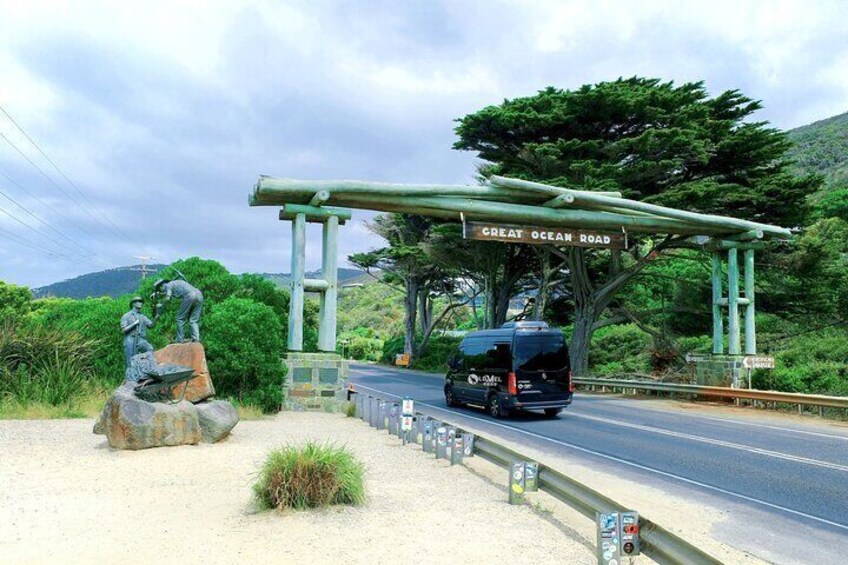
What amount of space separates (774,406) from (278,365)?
13.8 meters

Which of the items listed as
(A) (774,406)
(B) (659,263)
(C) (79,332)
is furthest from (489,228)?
(B) (659,263)

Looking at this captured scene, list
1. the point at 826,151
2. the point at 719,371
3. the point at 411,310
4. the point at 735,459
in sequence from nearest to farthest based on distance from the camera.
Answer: the point at 735,459
the point at 719,371
the point at 411,310
the point at 826,151

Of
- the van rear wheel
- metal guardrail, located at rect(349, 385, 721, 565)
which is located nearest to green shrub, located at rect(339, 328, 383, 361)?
the van rear wheel

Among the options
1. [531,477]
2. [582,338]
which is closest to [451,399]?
[582,338]

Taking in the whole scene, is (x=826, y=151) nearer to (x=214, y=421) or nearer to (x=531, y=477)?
(x=214, y=421)

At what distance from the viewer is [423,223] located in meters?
40.7

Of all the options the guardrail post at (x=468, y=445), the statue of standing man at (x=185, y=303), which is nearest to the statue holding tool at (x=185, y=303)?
the statue of standing man at (x=185, y=303)

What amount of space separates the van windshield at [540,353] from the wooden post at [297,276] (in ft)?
17.4

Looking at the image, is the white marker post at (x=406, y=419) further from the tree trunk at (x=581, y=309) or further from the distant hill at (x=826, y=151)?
the distant hill at (x=826, y=151)

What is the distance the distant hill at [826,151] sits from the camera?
6562 centimetres

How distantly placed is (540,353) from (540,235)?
189 inches

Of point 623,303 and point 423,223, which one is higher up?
point 423,223

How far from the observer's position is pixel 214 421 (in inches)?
422

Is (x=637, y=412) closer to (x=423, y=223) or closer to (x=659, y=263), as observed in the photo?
(x=659, y=263)
